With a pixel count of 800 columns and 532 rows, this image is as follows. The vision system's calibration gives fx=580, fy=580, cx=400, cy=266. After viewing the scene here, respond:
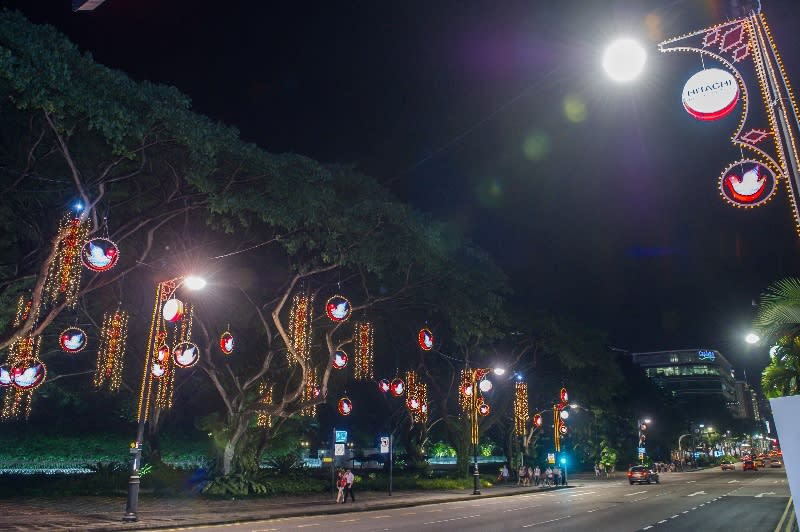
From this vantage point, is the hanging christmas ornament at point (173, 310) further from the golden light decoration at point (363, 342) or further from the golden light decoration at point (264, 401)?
the golden light decoration at point (363, 342)

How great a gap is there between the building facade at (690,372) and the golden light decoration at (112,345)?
14040cm

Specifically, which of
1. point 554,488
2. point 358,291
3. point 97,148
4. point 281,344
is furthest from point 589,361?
point 97,148

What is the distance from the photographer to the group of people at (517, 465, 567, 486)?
45.2 metres

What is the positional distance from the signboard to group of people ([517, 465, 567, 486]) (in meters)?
41.7

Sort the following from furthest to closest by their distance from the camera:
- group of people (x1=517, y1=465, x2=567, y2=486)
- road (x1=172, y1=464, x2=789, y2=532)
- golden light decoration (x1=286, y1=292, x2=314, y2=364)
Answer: group of people (x1=517, y1=465, x2=567, y2=486) → golden light decoration (x1=286, y1=292, x2=314, y2=364) → road (x1=172, y1=464, x2=789, y2=532)

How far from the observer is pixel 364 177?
25.9m

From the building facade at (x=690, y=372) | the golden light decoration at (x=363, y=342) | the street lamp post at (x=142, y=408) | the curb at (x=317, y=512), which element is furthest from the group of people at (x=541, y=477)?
the building facade at (x=690, y=372)

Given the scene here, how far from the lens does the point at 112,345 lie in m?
26.1

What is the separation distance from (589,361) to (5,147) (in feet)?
134

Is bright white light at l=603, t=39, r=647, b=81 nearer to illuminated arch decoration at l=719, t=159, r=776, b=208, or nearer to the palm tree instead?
illuminated arch decoration at l=719, t=159, r=776, b=208

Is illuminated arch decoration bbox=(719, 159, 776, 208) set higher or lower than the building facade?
lower

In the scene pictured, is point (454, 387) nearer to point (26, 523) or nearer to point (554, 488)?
point (554, 488)

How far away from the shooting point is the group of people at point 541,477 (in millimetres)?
45188

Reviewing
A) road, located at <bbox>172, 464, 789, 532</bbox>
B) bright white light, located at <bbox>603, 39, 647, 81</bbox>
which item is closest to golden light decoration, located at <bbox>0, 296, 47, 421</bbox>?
road, located at <bbox>172, 464, 789, 532</bbox>
